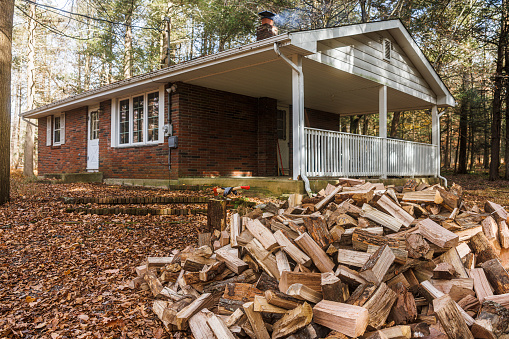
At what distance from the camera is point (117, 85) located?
9.52 metres

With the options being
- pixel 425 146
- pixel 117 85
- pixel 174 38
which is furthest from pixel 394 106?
pixel 174 38

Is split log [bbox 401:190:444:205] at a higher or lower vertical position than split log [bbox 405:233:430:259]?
higher

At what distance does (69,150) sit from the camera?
13.2 m

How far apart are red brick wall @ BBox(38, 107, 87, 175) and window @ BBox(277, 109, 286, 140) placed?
712cm

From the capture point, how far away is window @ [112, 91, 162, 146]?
9.59 meters

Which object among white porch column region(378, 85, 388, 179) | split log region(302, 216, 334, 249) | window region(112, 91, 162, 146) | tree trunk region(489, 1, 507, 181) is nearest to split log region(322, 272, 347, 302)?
split log region(302, 216, 334, 249)

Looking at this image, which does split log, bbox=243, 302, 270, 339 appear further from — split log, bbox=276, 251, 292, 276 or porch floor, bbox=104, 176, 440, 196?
porch floor, bbox=104, 176, 440, 196

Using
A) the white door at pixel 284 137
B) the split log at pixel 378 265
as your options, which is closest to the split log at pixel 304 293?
the split log at pixel 378 265

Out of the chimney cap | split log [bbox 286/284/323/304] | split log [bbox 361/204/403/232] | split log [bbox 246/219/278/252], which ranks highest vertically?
the chimney cap

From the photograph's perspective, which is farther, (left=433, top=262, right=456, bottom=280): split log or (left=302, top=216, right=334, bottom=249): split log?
(left=302, top=216, right=334, bottom=249): split log

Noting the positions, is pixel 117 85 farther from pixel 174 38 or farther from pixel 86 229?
pixel 174 38

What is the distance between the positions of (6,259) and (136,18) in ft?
67.6

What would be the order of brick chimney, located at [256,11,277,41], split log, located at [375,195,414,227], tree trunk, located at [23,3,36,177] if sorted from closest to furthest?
split log, located at [375,195,414,227], brick chimney, located at [256,11,277,41], tree trunk, located at [23,3,36,177]

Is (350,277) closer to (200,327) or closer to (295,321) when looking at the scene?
(295,321)
